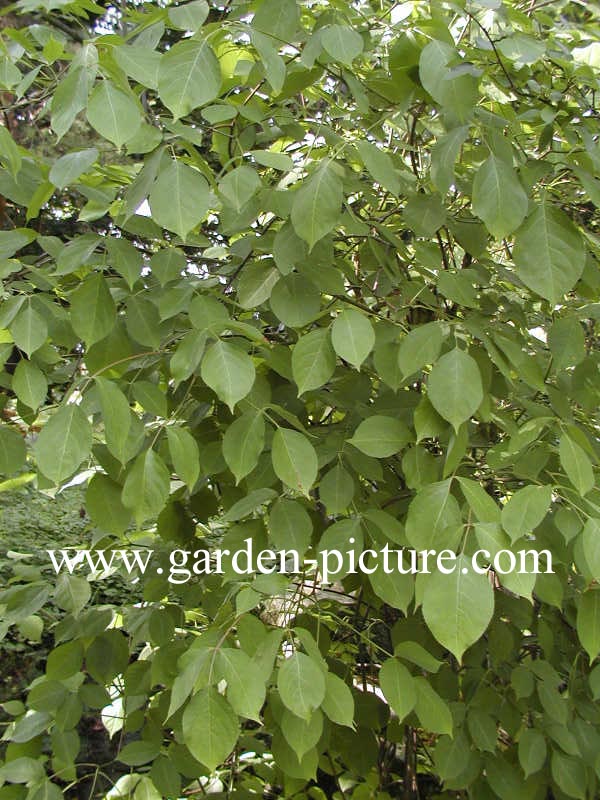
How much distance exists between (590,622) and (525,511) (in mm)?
264

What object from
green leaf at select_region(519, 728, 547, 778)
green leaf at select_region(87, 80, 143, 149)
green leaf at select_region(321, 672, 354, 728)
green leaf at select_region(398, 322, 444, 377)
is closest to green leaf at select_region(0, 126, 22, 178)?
green leaf at select_region(87, 80, 143, 149)

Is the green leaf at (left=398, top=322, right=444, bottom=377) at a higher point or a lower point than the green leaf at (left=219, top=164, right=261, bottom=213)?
Answer: lower

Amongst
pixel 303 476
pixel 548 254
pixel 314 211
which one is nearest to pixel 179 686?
pixel 303 476

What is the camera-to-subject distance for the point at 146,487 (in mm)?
971

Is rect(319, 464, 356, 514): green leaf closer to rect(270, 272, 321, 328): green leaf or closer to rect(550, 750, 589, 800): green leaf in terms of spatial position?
rect(270, 272, 321, 328): green leaf

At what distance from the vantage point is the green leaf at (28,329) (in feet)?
3.50

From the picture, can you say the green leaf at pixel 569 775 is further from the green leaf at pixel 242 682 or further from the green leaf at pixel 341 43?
the green leaf at pixel 341 43

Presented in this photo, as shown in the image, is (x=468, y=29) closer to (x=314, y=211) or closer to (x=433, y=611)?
(x=314, y=211)

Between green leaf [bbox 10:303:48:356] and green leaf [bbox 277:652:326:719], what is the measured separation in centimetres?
53

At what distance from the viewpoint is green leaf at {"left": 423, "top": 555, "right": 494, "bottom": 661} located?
32.5 inches

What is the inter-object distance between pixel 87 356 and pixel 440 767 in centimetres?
90

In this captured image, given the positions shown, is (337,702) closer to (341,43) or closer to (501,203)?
(501,203)

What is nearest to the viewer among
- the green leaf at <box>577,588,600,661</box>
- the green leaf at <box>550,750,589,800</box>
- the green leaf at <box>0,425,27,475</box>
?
the green leaf at <box>577,588,600,661</box>

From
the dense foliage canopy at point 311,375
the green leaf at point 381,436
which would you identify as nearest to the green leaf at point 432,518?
the dense foliage canopy at point 311,375
